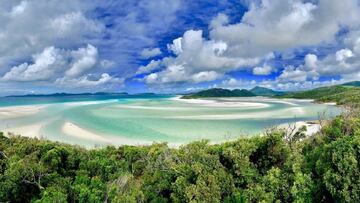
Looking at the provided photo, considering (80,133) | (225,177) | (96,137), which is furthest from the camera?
(80,133)

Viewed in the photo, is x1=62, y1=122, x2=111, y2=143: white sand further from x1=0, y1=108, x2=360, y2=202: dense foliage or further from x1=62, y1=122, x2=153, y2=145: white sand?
x1=0, y1=108, x2=360, y2=202: dense foliage

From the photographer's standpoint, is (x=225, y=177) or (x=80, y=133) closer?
(x=225, y=177)

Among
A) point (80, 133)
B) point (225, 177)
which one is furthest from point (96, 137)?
point (225, 177)

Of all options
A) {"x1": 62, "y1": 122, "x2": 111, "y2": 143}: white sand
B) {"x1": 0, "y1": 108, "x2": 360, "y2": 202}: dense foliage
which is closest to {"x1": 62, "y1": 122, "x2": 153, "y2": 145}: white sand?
{"x1": 62, "y1": 122, "x2": 111, "y2": 143}: white sand

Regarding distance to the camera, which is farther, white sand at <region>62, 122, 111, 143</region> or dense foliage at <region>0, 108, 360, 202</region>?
white sand at <region>62, 122, 111, 143</region>

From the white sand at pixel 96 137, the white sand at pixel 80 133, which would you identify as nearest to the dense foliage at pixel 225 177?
the white sand at pixel 96 137

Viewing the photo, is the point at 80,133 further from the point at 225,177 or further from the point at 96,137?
the point at 225,177

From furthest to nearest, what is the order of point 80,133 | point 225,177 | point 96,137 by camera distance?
point 80,133, point 96,137, point 225,177

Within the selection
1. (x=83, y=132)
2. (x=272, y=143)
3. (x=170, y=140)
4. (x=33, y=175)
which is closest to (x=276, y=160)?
(x=272, y=143)

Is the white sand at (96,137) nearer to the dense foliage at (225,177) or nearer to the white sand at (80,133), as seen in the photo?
the white sand at (80,133)
